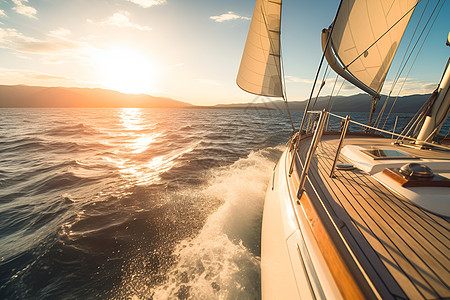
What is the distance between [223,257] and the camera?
3.37m

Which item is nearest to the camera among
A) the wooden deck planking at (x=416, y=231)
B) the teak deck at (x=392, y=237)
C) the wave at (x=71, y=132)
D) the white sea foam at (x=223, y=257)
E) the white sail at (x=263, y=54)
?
the teak deck at (x=392, y=237)

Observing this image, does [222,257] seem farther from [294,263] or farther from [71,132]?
[71,132]

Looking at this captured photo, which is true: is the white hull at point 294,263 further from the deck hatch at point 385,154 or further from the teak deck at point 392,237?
the deck hatch at point 385,154

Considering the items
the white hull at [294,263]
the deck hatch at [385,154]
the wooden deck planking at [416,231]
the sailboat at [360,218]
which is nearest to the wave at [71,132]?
the white hull at [294,263]

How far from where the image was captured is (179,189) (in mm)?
6004

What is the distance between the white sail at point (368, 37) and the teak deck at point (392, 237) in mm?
3512

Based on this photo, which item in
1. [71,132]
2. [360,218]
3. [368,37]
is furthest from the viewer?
[71,132]

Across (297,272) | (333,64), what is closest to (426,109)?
(333,64)

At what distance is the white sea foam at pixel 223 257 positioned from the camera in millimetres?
2779

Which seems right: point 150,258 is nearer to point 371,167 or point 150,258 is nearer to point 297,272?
point 297,272

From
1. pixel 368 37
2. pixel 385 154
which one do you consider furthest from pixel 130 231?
pixel 368 37

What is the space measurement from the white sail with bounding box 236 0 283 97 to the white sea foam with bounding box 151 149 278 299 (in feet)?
12.1

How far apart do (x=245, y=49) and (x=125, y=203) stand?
Result: 21.4ft

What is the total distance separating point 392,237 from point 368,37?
17.7 ft
